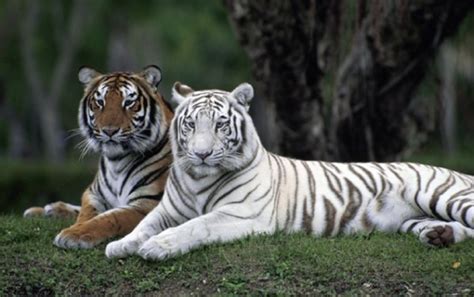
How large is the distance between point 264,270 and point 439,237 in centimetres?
126

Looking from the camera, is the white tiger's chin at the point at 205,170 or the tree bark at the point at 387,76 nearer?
the white tiger's chin at the point at 205,170

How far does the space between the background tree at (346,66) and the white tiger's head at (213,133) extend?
3850 mm

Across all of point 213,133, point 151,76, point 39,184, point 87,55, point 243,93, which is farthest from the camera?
point 87,55

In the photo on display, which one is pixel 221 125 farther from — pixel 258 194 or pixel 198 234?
pixel 198 234

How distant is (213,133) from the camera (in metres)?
7.64

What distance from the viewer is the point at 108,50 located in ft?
113

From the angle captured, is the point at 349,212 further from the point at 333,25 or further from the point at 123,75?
the point at 333,25

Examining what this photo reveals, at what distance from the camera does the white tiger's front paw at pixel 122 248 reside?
24.4ft

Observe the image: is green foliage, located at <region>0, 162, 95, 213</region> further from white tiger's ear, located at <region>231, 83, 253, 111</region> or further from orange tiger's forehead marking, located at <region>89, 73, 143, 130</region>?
white tiger's ear, located at <region>231, 83, 253, 111</region>

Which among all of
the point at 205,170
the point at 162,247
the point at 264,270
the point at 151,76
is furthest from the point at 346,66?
the point at 162,247

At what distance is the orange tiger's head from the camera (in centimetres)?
850

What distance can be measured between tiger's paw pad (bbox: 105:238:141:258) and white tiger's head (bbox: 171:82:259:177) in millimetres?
717

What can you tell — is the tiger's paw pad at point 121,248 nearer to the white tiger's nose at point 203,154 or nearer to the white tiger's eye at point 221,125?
the white tiger's nose at point 203,154

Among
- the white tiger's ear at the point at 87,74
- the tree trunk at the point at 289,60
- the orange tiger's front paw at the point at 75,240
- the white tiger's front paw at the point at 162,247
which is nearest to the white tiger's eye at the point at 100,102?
the white tiger's ear at the point at 87,74
